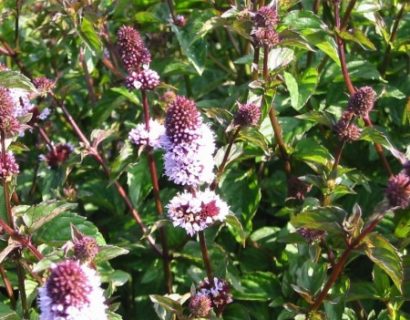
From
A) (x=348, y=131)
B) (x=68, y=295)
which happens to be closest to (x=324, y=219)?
(x=348, y=131)

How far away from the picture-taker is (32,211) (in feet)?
6.81

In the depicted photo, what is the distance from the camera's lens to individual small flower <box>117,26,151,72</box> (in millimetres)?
2115

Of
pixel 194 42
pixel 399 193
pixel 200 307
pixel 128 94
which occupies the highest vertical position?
pixel 194 42

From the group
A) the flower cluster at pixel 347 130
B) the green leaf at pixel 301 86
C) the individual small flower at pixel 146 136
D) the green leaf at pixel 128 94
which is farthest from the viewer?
the green leaf at pixel 128 94

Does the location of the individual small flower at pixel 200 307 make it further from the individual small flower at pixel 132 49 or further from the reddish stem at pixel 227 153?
the individual small flower at pixel 132 49

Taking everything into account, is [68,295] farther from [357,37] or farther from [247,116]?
[357,37]

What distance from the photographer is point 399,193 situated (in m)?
1.61

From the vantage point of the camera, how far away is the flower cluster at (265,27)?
2.17 meters

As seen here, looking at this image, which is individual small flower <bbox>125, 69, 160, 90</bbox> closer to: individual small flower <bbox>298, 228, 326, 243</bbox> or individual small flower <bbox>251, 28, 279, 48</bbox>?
individual small flower <bbox>251, 28, 279, 48</bbox>

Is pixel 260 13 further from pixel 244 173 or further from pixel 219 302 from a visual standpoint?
pixel 219 302

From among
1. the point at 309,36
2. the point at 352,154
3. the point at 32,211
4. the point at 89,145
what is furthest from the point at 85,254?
the point at 352,154

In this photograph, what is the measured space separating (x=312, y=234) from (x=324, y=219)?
25 cm

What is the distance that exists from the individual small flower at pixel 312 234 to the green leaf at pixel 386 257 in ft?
0.88

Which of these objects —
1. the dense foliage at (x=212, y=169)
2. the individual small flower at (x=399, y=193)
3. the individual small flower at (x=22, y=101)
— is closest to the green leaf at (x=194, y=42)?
the dense foliage at (x=212, y=169)
